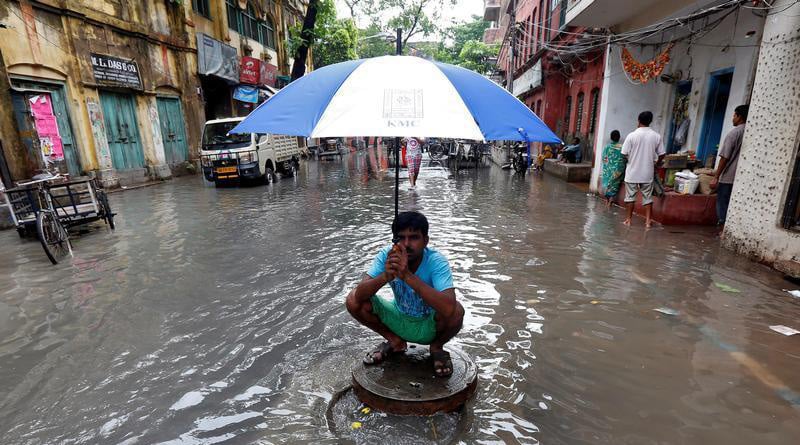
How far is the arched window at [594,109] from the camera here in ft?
47.1

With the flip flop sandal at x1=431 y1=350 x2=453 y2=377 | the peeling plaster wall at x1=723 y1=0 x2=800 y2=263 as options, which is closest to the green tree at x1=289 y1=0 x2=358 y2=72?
the peeling plaster wall at x1=723 y1=0 x2=800 y2=263

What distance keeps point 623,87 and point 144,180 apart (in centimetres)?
1508

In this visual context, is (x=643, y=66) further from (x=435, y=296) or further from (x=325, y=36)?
(x=325, y=36)

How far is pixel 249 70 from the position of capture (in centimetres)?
1967

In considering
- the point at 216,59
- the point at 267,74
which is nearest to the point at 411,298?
the point at 216,59

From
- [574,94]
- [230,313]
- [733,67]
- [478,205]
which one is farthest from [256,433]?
[574,94]

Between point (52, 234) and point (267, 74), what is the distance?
58.7 ft

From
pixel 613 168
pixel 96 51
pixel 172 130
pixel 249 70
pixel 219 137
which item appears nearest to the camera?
pixel 613 168

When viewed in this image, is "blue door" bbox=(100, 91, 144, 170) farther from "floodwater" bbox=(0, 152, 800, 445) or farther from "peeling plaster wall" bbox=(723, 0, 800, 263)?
"peeling plaster wall" bbox=(723, 0, 800, 263)

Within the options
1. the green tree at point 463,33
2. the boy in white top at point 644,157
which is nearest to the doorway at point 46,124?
the boy in white top at point 644,157

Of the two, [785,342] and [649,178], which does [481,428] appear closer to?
[785,342]

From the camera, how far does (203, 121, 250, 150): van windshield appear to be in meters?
12.9

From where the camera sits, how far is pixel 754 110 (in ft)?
18.2

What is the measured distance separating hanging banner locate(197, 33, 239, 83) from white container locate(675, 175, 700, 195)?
17.1 metres
